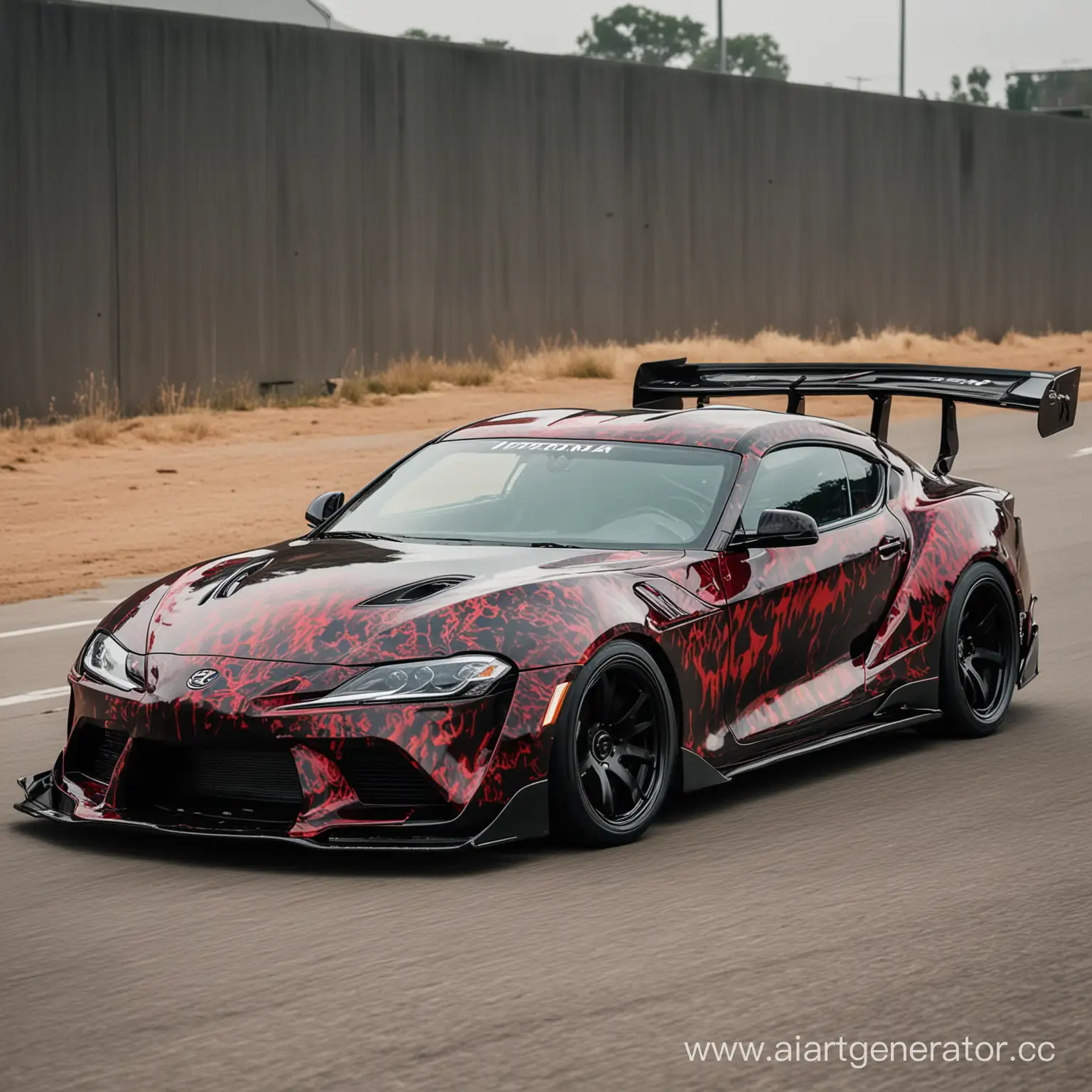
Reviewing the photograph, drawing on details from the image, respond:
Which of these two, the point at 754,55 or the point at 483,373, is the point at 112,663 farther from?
the point at 754,55

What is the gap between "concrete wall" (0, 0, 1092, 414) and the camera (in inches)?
1053

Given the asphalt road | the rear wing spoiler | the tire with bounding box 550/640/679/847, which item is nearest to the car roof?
the rear wing spoiler

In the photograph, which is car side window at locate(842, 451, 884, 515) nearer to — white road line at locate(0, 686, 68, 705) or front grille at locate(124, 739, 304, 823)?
front grille at locate(124, 739, 304, 823)

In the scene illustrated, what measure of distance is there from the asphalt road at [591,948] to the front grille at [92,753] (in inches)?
8.9

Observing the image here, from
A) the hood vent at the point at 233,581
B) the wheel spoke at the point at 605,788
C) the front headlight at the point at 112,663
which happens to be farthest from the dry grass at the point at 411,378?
the wheel spoke at the point at 605,788

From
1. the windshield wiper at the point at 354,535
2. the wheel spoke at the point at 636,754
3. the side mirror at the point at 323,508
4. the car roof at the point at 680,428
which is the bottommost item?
the wheel spoke at the point at 636,754

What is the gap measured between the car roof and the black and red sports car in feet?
0.06

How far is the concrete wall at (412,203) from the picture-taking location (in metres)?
26.7

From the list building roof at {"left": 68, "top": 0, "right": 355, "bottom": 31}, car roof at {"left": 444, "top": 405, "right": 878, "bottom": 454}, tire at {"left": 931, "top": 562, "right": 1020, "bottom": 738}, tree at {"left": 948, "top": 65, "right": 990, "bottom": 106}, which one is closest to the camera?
car roof at {"left": 444, "top": 405, "right": 878, "bottom": 454}

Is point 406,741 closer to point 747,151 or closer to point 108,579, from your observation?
point 108,579

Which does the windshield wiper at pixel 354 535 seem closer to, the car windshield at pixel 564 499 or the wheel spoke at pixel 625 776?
the car windshield at pixel 564 499

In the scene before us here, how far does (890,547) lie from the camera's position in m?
8.51

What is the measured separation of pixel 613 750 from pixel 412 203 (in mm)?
25945

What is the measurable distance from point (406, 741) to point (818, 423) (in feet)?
9.79
